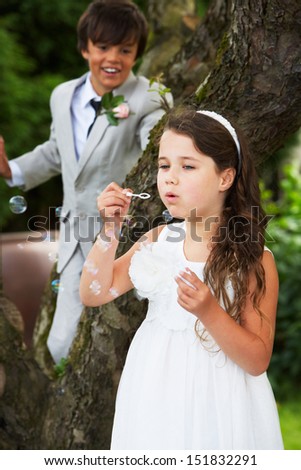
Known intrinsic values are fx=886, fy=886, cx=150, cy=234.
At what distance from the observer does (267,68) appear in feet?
8.75

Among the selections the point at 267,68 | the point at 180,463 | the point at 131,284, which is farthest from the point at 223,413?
the point at 267,68

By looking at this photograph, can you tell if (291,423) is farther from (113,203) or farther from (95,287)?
(113,203)

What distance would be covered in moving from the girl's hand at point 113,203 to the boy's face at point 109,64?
120 cm

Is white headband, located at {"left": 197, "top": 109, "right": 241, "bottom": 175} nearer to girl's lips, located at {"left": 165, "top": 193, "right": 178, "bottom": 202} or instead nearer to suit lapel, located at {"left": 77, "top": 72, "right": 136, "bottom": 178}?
girl's lips, located at {"left": 165, "top": 193, "right": 178, "bottom": 202}

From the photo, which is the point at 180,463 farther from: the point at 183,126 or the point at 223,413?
the point at 183,126

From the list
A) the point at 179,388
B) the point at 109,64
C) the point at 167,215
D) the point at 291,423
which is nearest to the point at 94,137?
the point at 109,64

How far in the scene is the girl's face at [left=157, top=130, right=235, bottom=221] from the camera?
7.63 ft

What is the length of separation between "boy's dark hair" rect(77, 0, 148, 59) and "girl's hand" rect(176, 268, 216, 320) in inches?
62.3

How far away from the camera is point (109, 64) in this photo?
11.4 feet

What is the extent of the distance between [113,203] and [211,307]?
0.39 m

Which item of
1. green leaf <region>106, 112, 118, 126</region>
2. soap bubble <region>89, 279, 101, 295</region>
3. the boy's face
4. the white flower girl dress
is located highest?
the boy's face

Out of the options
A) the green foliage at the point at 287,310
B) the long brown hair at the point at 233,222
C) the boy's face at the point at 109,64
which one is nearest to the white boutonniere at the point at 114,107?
the boy's face at the point at 109,64

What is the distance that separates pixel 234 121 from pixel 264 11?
1.10ft

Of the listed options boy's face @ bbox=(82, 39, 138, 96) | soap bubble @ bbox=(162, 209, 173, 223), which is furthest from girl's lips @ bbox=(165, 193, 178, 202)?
boy's face @ bbox=(82, 39, 138, 96)
